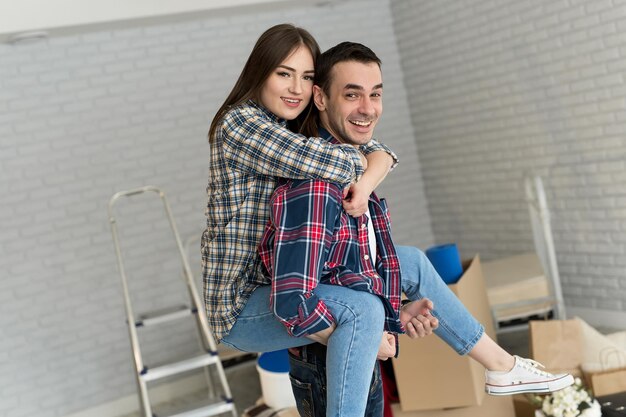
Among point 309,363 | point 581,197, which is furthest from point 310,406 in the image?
point 581,197

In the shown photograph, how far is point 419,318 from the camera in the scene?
2490mm

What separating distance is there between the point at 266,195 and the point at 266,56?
1.31 feet

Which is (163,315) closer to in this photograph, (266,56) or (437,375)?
(437,375)

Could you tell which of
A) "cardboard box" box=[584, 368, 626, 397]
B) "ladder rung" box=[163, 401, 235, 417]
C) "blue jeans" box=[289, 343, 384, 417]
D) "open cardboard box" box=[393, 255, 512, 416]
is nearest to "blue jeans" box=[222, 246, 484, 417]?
"blue jeans" box=[289, 343, 384, 417]

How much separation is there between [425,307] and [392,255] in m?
0.22

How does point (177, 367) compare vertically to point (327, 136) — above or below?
below

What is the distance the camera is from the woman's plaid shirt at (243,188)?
219 centimetres

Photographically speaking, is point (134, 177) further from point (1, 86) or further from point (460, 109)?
point (460, 109)

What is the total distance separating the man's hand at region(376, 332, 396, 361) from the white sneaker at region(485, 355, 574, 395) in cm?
38

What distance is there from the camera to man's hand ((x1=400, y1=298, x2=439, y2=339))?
8.13ft

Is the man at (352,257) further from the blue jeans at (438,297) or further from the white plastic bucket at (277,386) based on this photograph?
the white plastic bucket at (277,386)

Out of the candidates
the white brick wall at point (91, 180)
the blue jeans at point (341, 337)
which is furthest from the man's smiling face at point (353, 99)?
the white brick wall at point (91, 180)

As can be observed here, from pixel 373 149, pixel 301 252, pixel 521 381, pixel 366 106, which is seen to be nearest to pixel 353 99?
pixel 366 106

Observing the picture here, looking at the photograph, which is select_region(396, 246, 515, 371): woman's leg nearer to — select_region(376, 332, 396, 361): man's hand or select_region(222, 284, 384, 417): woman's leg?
select_region(376, 332, 396, 361): man's hand
